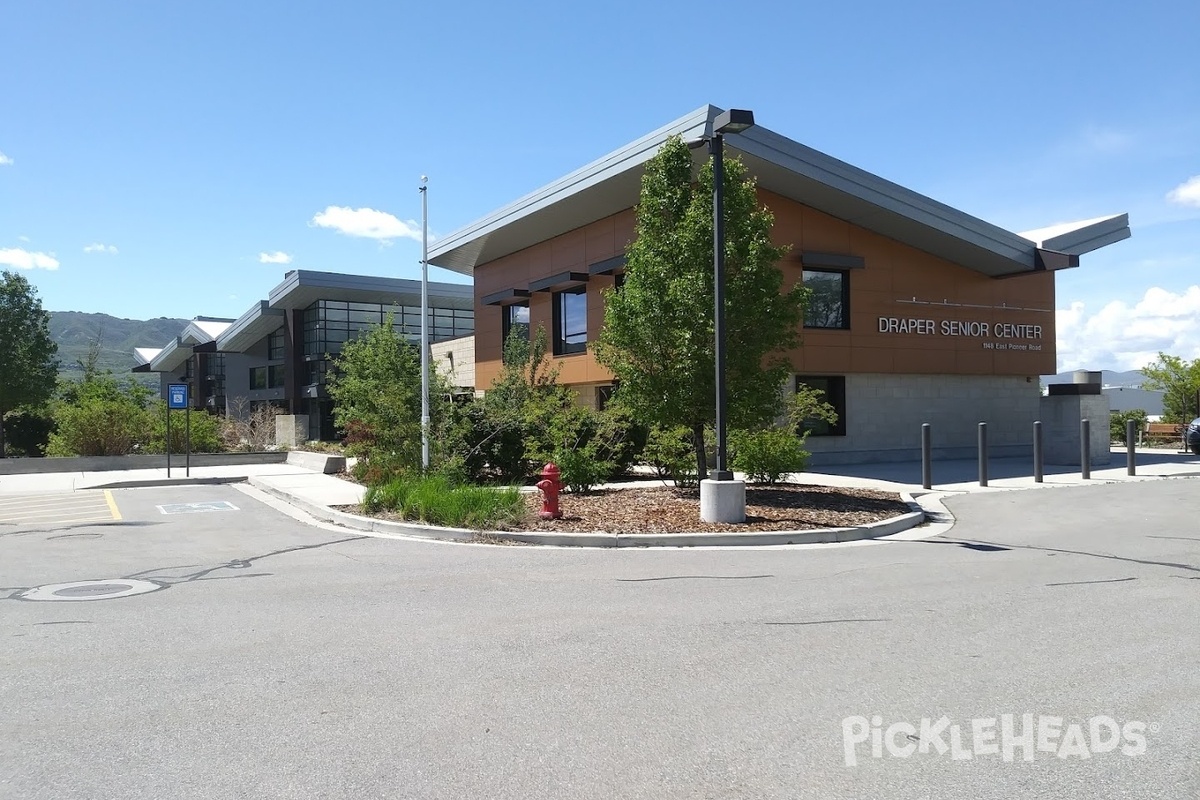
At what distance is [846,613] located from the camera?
23.1ft

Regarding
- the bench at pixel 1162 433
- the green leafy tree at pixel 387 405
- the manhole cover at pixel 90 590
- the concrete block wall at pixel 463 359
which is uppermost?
the concrete block wall at pixel 463 359

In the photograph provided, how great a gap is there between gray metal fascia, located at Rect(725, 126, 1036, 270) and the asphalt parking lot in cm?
1264

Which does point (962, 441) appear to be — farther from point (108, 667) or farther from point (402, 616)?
point (108, 667)

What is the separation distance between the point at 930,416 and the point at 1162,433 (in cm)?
1298

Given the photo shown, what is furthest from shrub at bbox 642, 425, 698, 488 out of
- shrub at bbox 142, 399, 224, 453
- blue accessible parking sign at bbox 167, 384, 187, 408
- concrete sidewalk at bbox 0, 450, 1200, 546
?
shrub at bbox 142, 399, 224, 453

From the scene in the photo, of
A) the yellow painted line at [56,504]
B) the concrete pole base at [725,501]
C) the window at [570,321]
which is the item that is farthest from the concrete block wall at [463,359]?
the concrete pole base at [725,501]

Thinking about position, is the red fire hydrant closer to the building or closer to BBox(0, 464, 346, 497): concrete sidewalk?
BBox(0, 464, 346, 497): concrete sidewalk

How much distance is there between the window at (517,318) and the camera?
30.0m

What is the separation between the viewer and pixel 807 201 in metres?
22.9

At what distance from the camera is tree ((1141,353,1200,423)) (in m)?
32.3

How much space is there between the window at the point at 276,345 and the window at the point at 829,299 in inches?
1408

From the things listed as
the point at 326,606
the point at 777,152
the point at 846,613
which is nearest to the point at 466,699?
the point at 326,606

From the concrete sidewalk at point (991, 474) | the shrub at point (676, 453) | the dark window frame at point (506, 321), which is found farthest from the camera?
the dark window frame at point (506, 321)

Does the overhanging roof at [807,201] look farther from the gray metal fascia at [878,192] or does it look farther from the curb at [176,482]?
the curb at [176,482]
